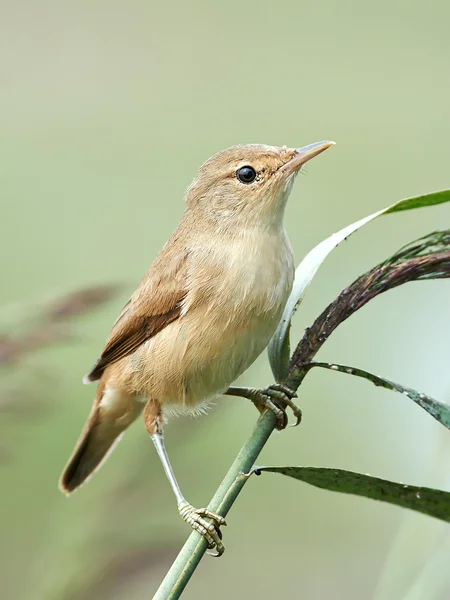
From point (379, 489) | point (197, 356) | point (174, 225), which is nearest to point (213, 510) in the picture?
point (379, 489)

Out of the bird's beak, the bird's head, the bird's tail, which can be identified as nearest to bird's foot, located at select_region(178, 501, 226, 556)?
the bird's tail

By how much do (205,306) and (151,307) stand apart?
28 centimetres

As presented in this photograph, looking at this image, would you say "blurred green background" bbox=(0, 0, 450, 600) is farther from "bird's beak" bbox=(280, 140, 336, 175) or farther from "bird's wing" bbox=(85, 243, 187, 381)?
"bird's beak" bbox=(280, 140, 336, 175)

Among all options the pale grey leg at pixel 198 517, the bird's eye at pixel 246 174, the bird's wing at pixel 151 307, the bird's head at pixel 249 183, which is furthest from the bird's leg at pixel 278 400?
the bird's eye at pixel 246 174

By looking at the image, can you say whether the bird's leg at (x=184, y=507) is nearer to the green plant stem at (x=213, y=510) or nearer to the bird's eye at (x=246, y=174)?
the green plant stem at (x=213, y=510)

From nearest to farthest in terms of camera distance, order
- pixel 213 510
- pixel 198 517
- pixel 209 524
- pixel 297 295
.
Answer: pixel 213 510 < pixel 297 295 < pixel 198 517 < pixel 209 524

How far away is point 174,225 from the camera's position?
16.5 ft

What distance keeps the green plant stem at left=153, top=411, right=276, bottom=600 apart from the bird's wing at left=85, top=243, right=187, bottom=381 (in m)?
1.19

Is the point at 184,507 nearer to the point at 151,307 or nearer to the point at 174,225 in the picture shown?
the point at 151,307

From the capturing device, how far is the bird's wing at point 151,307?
2580 mm

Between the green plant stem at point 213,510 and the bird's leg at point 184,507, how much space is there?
0.22ft

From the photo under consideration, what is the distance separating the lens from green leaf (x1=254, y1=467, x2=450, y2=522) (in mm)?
1004

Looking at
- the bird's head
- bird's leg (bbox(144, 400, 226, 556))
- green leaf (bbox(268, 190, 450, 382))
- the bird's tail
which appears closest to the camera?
green leaf (bbox(268, 190, 450, 382))

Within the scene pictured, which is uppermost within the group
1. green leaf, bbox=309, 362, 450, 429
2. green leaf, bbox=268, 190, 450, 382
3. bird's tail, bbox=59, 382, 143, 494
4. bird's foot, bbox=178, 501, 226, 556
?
bird's tail, bbox=59, 382, 143, 494
